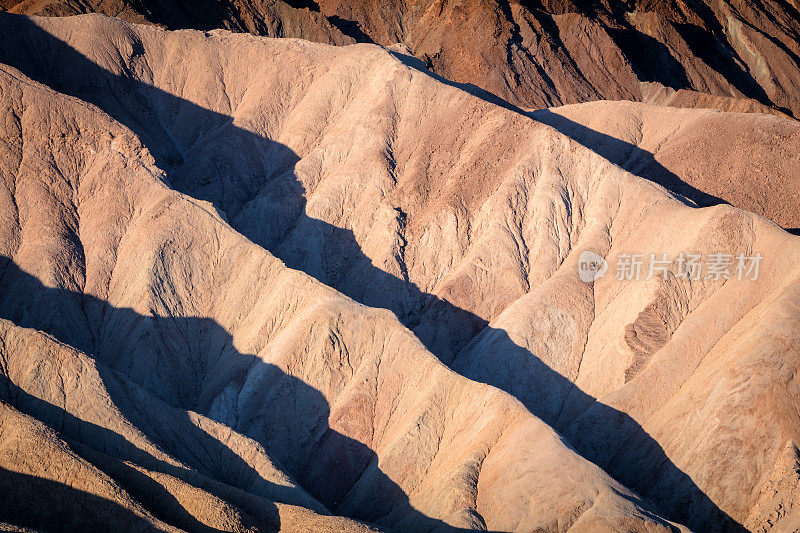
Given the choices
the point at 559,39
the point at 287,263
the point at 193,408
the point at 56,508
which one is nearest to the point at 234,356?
the point at 193,408

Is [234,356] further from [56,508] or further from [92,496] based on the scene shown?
[56,508]

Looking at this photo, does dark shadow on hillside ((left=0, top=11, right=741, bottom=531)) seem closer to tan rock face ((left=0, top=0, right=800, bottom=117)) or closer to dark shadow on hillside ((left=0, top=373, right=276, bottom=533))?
dark shadow on hillside ((left=0, top=373, right=276, bottom=533))

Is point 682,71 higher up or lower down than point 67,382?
higher up

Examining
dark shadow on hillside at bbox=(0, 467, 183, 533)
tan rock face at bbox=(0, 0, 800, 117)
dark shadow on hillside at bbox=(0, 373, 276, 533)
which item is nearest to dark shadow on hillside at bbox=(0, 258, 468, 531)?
dark shadow on hillside at bbox=(0, 373, 276, 533)

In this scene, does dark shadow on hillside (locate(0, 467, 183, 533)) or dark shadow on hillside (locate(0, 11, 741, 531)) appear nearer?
dark shadow on hillside (locate(0, 467, 183, 533))

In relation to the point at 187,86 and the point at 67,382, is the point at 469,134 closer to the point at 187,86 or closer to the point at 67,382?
the point at 187,86

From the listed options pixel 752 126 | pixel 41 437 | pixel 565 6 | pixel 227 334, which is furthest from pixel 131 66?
pixel 565 6

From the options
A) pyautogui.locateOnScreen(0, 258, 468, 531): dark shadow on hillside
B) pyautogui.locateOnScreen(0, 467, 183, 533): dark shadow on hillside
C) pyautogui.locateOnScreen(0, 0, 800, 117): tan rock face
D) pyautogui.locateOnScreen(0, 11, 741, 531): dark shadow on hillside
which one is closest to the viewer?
pyautogui.locateOnScreen(0, 467, 183, 533): dark shadow on hillside

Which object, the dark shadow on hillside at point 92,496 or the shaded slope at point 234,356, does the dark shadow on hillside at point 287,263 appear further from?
the dark shadow on hillside at point 92,496
